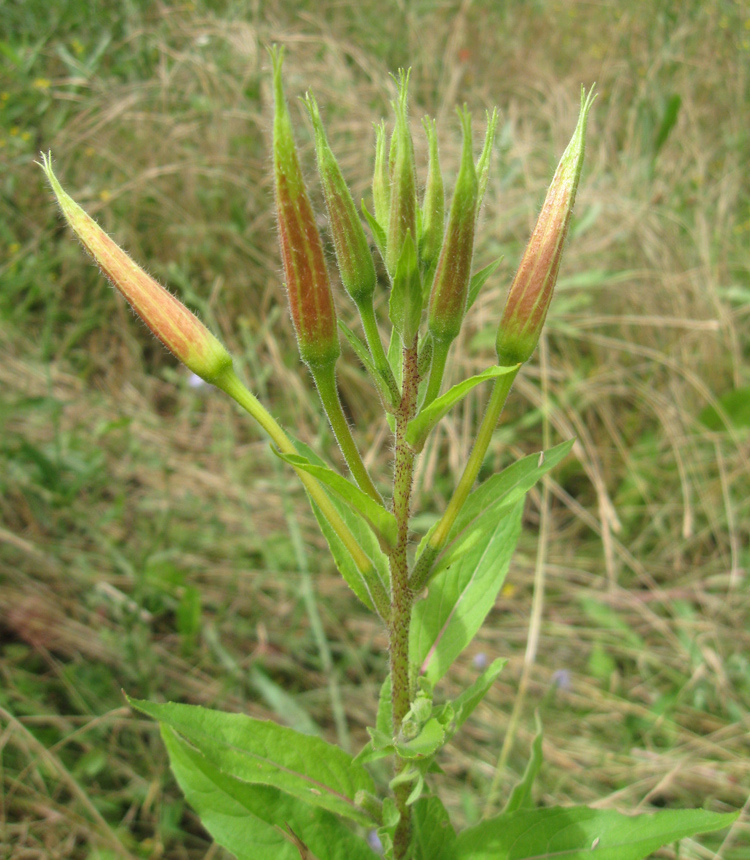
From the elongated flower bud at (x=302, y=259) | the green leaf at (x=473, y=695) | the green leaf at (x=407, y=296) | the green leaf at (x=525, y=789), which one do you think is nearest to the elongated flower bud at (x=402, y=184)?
the green leaf at (x=407, y=296)

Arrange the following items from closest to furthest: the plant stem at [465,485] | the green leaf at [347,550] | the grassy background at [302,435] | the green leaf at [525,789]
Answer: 1. the plant stem at [465,485]
2. the green leaf at [347,550]
3. the green leaf at [525,789]
4. the grassy background at [302,435]

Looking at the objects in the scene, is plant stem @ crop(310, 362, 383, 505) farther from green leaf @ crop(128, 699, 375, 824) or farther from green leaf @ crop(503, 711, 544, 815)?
green leaf @ crop(503, 711, 544, 815)

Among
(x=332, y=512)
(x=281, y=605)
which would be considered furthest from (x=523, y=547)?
(x=332, y=512)

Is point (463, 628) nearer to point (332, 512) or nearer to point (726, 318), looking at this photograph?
point (332, 512)

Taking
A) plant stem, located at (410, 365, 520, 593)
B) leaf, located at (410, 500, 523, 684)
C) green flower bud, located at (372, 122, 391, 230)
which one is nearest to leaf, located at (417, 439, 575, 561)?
plant stem, located at (410, 365, 520, 593)

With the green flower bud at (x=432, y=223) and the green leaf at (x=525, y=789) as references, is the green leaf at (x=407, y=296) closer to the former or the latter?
the green flower bud at (x=432, y=223)

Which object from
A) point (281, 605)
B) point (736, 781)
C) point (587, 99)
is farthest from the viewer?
point (281, 605)
